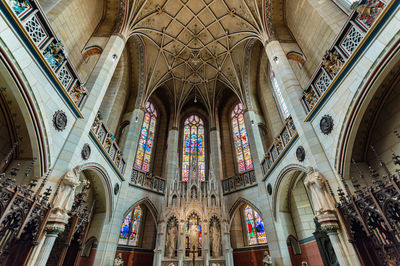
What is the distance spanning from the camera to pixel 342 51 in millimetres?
6555

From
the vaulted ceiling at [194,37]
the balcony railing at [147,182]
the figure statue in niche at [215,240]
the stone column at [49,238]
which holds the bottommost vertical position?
the stone column at [49,238]

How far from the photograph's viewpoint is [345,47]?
6.49 meters

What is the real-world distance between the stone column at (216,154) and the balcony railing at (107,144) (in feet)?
19.1

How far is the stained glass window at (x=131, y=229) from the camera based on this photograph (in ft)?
40.3

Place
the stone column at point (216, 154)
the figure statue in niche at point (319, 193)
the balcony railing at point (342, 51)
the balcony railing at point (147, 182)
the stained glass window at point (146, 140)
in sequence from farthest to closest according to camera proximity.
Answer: the stained glass window at point (146, 140) → the stone column at point (216, 154) → the balcony railing at point (147, 182) → the figure statue in niche at point (319, 193) → the balcony railing at point (342, 51)

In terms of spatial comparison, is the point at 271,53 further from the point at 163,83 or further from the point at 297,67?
the point at 163,83

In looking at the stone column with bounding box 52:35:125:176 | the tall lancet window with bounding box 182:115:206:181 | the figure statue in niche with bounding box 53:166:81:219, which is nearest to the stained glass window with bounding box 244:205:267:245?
the tall lancet window with bounding box 182:115:206:181

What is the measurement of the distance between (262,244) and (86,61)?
14480 mm

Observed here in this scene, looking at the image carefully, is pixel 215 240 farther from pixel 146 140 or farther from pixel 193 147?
pixel 146 140

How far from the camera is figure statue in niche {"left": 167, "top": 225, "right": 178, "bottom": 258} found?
10573 mm

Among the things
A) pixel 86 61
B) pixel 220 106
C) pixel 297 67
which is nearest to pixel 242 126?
pixel 220 106

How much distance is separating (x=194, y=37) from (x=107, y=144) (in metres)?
11.1

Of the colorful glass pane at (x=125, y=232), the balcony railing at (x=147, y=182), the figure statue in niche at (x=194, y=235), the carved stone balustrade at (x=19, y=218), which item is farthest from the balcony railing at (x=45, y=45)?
the colorful glass pane at (x=125, y=232)

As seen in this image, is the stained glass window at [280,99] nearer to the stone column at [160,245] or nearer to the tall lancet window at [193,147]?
the tall lancet window at [193,147]
